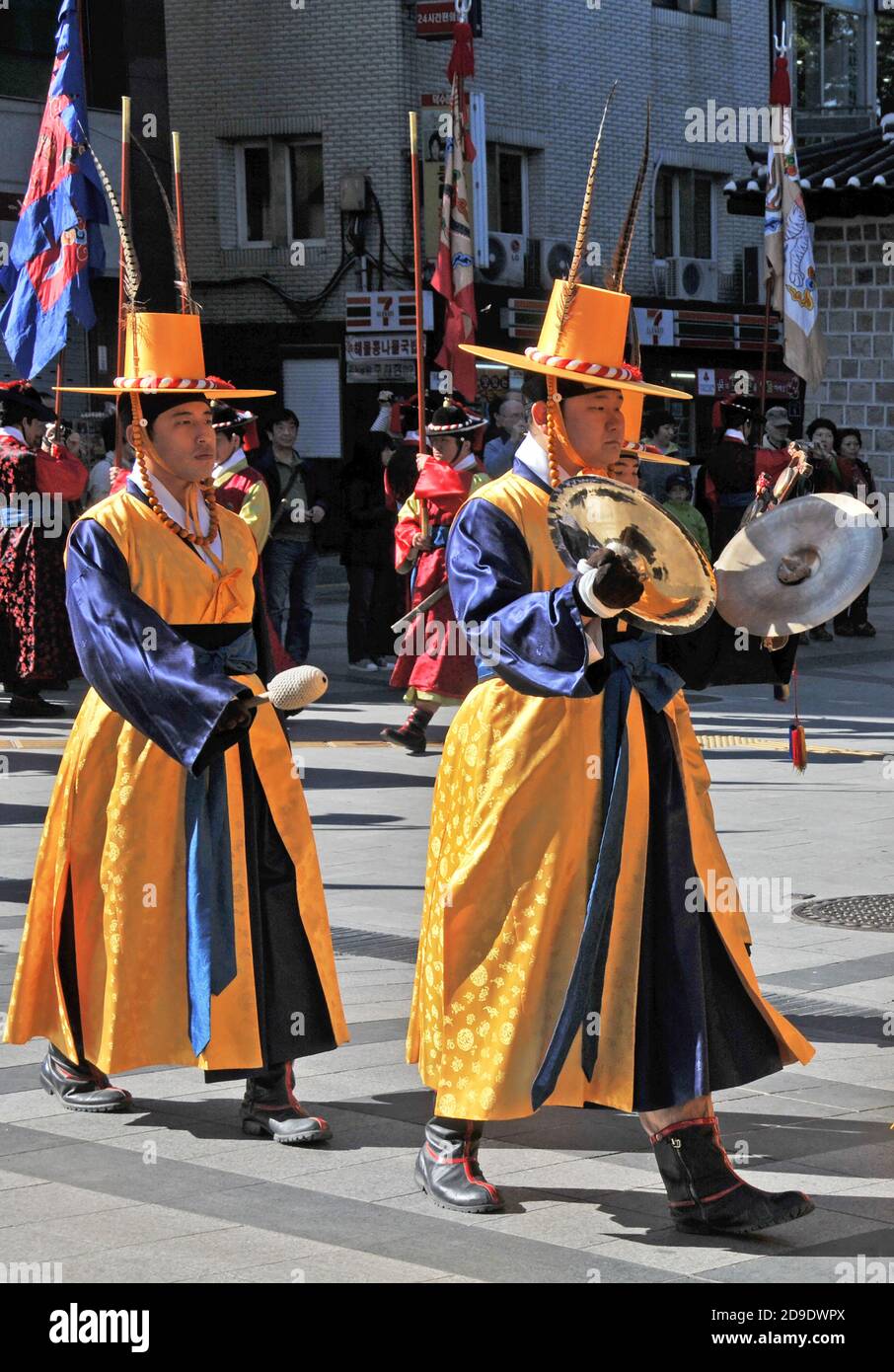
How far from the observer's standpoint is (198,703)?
16.2 feet

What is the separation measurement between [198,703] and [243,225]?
23.0 metres

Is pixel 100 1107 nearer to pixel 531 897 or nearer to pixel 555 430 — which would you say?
pixel 531 897

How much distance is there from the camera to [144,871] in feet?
17.2

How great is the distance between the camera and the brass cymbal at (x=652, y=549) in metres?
4.39

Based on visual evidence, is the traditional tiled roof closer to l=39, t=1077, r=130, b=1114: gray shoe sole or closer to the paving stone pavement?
the paving stone pavement

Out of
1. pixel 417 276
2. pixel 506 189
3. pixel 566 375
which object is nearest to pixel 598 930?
pixel 566 375

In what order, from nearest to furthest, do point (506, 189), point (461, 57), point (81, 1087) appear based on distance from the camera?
point (81, 1087) → point (461, 57) → point (506, 189)

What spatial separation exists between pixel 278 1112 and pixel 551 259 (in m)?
24.0

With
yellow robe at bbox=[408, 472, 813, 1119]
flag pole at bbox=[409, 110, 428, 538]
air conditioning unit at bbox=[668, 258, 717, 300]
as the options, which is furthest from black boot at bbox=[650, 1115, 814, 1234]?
air conditioning unit at bbox=[668, 258, 717, 300]

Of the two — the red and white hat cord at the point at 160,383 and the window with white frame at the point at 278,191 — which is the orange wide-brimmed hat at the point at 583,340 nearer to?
the red and white hat cord at the point at 160,383

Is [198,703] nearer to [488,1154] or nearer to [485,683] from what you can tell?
[485,683]

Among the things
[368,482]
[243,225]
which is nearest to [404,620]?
[368,482]

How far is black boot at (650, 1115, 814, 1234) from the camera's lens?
4504 mm

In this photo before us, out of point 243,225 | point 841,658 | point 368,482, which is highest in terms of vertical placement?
point 243,225
